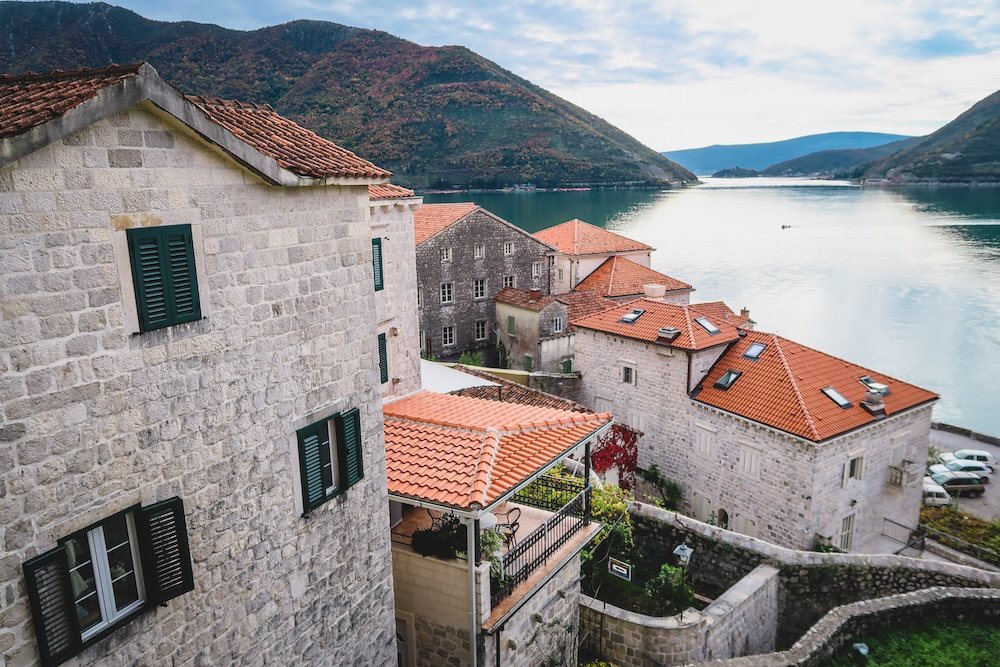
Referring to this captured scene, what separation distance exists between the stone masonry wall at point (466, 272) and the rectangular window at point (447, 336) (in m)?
0.23

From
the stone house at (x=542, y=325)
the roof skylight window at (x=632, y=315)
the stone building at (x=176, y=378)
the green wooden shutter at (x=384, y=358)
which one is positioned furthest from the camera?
the stone house at (x=542, y=325)

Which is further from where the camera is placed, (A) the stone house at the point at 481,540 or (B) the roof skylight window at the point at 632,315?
(B) the roof skylight window at the point at 632,315

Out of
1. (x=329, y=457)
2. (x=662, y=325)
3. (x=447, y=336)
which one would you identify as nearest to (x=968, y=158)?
(x=447, y=336)

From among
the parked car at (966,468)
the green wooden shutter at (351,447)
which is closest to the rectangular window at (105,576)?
the green wooden shutter at (351,447)

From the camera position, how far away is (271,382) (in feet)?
23.7

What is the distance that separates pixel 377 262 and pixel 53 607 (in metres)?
9.87

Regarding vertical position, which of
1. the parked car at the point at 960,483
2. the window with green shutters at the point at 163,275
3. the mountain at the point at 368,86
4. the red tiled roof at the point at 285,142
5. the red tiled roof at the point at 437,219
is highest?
the mountain at the point at 368,86

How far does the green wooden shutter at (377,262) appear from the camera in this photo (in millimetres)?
14188

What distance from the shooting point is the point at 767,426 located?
65.7ft

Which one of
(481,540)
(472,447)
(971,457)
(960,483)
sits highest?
(472,447)

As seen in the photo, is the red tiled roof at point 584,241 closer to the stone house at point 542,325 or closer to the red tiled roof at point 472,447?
the stone house at point 542,325

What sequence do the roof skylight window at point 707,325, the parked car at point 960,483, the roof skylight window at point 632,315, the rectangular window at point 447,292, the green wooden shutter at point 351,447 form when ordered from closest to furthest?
the green wooden shutter at point 351,447 → the roof skylight window at point 707,325 → the roof skylight window at point 632,315 → the parked car at point 960,483 → the rectangular window at point 447,292

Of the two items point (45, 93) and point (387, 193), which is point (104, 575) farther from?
point (387, 193)

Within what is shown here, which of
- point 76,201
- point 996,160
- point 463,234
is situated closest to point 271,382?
point 76,201
